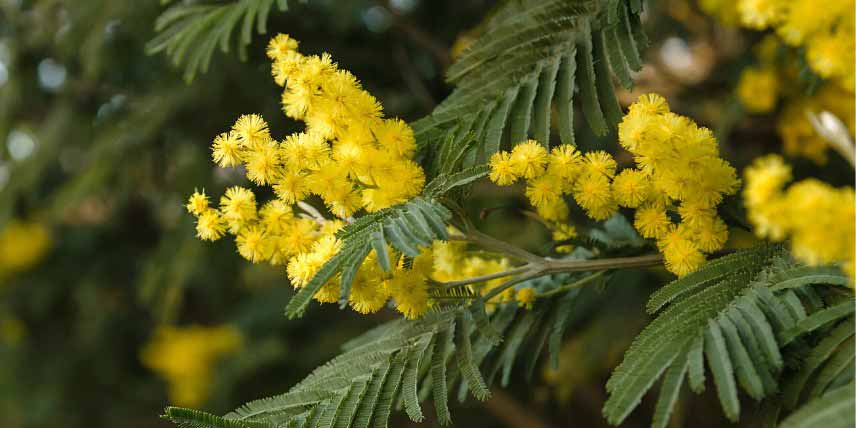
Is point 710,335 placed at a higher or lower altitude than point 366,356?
lower

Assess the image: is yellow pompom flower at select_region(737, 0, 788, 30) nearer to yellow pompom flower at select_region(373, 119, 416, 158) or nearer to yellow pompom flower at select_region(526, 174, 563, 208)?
yellow pompom flower at select_region(526, 174, 563, 208)

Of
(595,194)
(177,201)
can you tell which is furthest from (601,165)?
(177,201)

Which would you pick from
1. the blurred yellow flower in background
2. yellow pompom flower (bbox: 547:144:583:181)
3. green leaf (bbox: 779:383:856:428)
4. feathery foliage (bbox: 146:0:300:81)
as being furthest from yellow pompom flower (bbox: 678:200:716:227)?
the blurred yellow flower in background

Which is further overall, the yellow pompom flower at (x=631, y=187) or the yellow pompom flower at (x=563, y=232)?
the yellow pompom flower at (x=563, y=232)

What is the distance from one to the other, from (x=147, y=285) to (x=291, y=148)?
1.30m

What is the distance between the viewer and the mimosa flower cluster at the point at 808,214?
1.52 feet

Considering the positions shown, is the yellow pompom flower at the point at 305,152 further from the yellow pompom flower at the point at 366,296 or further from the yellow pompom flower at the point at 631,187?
the yellow pompom flower at the point at 631,187

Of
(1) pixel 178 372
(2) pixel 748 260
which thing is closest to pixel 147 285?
(1) pixel 178 372

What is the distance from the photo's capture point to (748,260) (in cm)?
75

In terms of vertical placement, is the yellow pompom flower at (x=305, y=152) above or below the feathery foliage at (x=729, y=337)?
above

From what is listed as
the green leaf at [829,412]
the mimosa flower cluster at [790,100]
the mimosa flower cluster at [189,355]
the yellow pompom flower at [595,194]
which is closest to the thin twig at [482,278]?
the yellow pompom flower at [595,194]

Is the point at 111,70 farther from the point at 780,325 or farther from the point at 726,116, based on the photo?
the point at 780,325

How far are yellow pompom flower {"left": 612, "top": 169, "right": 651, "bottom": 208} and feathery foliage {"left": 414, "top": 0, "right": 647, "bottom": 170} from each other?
4.0 inches

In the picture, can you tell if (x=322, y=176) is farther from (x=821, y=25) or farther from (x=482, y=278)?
(x=821, y=25)
